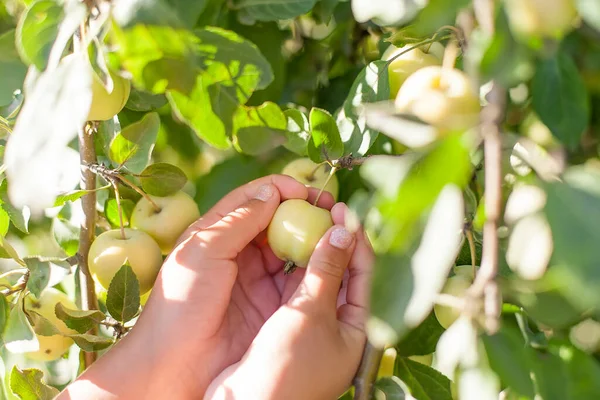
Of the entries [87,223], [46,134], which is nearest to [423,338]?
[87,223]

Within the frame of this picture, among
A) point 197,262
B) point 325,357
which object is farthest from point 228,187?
point 325,357

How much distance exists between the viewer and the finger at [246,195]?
110cm

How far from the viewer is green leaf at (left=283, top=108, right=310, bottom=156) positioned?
1.03 metres

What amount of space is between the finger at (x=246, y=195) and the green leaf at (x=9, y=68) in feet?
1.09

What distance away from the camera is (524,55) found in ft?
1.62

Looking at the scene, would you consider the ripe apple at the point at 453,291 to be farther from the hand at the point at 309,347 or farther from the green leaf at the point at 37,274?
the green leaf at the point at 37,274

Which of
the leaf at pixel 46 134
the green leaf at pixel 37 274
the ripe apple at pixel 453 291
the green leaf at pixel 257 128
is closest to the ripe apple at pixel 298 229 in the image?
Answer: the green leaf at pixel 257 128

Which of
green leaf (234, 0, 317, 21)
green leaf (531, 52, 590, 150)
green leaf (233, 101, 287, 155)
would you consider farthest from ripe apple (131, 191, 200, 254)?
green leaf (531, 52, 590, 150)

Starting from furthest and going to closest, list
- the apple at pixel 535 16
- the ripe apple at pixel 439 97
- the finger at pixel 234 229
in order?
1. the finger at pixel 234 229
2. the ripe apple at pixel 439 97
3. the apple at pixel 535 16

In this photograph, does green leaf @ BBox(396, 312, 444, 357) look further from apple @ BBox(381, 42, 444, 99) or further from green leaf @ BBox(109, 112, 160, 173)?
green leaf @ BBox(109, 112, 160, 173)

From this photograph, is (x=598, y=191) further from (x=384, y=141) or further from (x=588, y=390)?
(x=384, y=141)

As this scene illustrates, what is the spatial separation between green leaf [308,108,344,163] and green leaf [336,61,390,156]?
0.02m

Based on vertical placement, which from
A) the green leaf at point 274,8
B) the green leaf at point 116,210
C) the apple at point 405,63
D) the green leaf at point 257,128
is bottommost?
the green leaf at point 116,210

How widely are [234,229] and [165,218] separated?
0.11 meters
